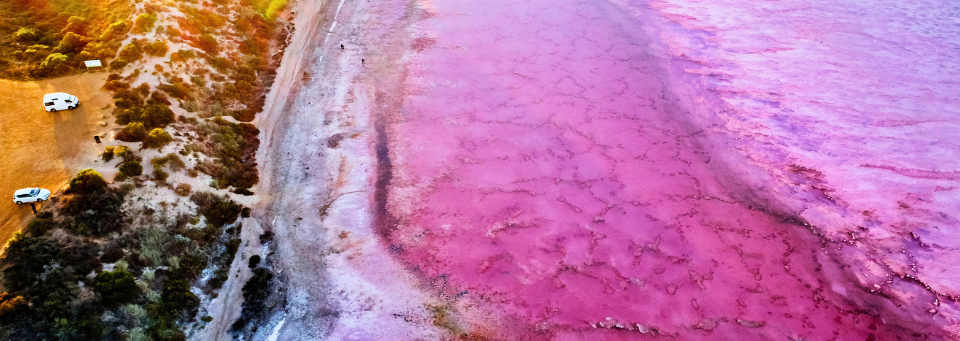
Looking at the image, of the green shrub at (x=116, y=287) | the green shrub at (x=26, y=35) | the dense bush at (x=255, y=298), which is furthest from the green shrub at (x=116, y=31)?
the dense bush at (x=255, y=298)

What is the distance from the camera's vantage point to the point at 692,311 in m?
22.5

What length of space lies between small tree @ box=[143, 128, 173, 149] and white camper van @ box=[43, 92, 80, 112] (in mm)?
4449

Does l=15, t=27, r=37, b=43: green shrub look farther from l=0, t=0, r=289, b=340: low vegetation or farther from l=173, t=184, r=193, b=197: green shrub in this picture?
l=173, t=184, r=193, b=197: green shrub

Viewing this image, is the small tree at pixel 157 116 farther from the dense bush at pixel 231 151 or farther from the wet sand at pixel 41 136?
the wet sand at pixel 41 136

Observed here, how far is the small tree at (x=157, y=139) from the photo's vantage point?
24578 mm

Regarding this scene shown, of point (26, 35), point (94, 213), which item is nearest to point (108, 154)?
point (94, 213)

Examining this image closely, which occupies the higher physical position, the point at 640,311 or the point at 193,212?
the point at 193,212

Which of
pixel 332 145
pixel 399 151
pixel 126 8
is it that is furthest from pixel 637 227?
pixel 126 8

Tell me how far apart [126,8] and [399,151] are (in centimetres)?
2122

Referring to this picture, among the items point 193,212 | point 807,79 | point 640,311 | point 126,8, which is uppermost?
point 126,8

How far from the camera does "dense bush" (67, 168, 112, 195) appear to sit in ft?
69.0

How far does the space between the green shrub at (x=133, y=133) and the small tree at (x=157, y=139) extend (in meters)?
0.31

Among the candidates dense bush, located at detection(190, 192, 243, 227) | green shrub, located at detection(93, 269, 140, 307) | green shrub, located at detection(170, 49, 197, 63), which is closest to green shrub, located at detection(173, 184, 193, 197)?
dense bush, located at detection(190, 192, 243, 227)

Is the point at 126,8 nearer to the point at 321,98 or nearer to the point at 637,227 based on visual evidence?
the point at 321,98
